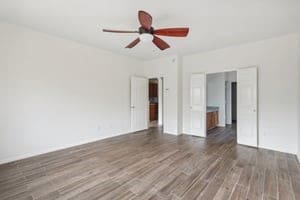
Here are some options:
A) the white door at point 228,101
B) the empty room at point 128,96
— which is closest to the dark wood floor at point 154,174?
the empty room at point 128,96

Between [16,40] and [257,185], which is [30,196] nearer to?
[16,40]

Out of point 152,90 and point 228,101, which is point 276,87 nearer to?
point 228,101

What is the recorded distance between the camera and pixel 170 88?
5.56 meters

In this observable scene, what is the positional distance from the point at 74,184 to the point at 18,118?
2.03m

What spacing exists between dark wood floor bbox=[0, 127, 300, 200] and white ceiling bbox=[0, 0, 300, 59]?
2.74m

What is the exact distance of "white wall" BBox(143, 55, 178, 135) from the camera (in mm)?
5406

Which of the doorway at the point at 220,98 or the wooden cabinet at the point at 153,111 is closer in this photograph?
the doorway at the point at 220,98

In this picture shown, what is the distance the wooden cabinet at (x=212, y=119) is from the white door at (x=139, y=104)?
239 centimetres

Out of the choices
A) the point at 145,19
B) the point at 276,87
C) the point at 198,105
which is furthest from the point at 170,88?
the point at 145,19

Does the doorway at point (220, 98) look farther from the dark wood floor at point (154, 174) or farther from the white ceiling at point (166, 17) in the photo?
the white ceiling at point (166, 17)

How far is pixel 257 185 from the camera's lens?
2.35 meters

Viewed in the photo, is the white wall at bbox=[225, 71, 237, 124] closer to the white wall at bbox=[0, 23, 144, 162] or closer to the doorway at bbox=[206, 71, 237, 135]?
the doorway at bbox=[206, 71, 237, 135]

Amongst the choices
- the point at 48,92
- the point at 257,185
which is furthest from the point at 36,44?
the point at 257,185

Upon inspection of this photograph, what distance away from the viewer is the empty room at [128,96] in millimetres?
2424
